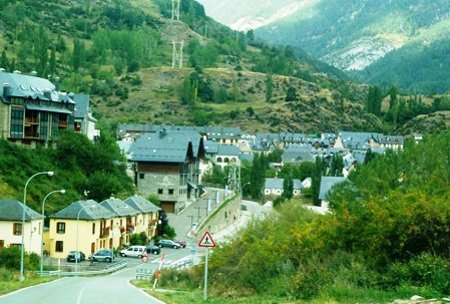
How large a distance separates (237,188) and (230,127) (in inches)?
2798

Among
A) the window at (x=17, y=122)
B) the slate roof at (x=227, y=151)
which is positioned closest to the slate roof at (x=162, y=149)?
the window at (x=17, y=122)

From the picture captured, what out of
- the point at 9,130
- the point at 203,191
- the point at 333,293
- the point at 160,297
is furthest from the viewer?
the point at 203,191

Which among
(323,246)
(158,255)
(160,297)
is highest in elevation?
(323,246)

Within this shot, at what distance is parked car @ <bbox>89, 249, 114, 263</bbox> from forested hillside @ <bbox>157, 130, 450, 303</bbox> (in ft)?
87.4

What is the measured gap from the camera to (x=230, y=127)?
7244 inches

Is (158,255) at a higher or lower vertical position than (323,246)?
lower

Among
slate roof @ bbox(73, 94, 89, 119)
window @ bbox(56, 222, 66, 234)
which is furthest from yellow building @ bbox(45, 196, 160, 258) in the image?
slate roof @ bbox(73, 94, 89, 119)

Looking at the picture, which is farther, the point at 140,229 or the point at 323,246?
the point at 140,229

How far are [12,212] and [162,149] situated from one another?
43.6 m

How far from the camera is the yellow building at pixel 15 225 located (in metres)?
52.3

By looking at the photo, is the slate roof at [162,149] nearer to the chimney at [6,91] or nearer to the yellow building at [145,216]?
the yellow building at [145,216]

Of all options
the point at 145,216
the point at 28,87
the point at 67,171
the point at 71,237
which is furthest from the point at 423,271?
the point at 28,87

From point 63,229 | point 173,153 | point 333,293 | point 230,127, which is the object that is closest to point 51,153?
point 63,229

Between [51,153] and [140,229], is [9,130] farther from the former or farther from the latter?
[140,229]
